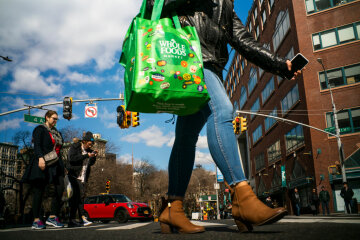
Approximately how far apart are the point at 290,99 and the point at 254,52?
2907cm

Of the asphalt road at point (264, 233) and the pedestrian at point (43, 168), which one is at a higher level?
the pedestrian at point (43, 168)

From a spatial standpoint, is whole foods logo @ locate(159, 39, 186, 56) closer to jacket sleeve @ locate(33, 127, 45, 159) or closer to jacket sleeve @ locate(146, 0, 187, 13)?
jacket sleeve @ locate(146, 0, 187, 13)

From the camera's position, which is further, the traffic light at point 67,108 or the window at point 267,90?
the window at point 267,90

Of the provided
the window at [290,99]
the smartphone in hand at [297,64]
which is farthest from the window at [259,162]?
the smartphone in hand at [297,64]

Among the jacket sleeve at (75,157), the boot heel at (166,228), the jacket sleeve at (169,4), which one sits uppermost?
the jacket sleeve at (169,4)

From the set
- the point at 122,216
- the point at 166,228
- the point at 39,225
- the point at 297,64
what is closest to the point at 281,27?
the point at 122,216

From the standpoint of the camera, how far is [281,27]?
32469mm

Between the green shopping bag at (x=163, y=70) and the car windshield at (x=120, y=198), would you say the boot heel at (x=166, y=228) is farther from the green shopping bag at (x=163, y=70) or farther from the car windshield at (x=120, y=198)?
the car windshield at (x=120, y=198)

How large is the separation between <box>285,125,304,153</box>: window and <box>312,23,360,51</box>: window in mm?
7300

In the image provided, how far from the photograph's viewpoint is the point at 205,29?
2.52 metres

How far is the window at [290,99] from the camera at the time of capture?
2838cm

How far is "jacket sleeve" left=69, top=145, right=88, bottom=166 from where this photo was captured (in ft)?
20.0

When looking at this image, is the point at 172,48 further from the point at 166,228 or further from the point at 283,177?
the point at 283,177

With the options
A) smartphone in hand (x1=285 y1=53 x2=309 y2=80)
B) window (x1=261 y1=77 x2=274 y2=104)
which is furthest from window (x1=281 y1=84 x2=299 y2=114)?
smartphone in hand (x1=285 y1=53 x2=309 y2=80)
